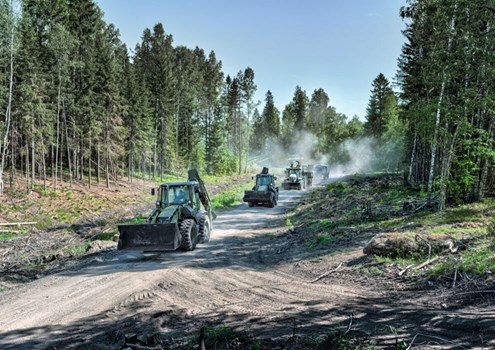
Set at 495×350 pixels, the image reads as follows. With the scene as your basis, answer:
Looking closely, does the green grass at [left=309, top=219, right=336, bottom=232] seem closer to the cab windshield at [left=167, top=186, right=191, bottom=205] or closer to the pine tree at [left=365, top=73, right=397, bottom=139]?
the cab windshield at [left=167, top=186, right=191, bottom=205]

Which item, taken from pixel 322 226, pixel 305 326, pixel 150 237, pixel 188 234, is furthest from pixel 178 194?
pixel 305 326

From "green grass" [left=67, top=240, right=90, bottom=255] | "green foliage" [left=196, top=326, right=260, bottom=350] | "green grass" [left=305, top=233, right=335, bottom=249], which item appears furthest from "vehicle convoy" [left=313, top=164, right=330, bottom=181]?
"green foliage" [left=196, top=326, right=260, bottom=350]

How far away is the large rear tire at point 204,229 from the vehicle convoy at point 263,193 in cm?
1212

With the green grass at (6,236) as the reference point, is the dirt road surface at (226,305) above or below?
above

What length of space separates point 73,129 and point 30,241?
21.1m

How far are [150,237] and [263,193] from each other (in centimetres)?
1566

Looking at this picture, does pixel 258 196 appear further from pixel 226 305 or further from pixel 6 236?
pixel 226 305

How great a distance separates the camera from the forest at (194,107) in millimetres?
15688

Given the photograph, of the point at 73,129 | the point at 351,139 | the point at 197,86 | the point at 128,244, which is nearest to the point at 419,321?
the point at 128,244

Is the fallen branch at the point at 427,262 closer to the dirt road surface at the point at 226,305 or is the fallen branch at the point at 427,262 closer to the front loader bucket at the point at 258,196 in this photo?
the dirt road surface at the point at 226,305

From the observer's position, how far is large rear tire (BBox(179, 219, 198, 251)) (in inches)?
519

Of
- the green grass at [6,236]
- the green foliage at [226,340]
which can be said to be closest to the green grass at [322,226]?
the green foliage at [226,340]

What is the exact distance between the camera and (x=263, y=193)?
27.5 metres

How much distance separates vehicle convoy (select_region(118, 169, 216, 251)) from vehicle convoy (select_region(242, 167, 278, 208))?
10903 mm
